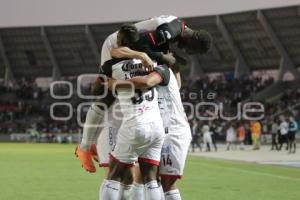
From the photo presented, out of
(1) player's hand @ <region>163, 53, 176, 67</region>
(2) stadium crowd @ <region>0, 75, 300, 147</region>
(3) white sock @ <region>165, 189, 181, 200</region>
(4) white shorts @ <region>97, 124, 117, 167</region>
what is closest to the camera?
(1) player's hand @ <region>163, 53, 176, 67</region>

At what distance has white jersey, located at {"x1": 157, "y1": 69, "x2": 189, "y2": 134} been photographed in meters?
7.83

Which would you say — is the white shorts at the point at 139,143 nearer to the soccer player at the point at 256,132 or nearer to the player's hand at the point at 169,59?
the player's hand at the point at 169,59

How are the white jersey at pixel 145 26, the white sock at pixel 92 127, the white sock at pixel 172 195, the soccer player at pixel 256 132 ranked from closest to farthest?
1. the white jersey at pixel 145 26
2. the white sock at pixel 172 195
3. the white sock at pixel 92 127
4. the soccer player at pixel 256 132

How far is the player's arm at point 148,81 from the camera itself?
23.0 feet

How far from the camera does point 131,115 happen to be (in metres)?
7.16

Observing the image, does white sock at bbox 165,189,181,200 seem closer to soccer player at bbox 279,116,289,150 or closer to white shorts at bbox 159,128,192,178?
white shorts at bbox 159,128,192,178

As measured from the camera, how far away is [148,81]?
23.0ft

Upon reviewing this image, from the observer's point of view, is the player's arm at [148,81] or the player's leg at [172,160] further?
the player's leg at [172,160]

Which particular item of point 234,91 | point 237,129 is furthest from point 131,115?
point 234,91

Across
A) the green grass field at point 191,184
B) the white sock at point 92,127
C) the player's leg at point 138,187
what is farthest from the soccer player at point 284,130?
the player's leg at point 138,187

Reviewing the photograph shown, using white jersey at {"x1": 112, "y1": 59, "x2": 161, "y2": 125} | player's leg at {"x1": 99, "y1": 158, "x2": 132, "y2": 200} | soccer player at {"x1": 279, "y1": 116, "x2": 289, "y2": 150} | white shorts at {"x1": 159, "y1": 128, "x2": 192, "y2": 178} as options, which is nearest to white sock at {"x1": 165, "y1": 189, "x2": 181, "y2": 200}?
white shorts at {"x1": 159, "y1": 128, "x2": 192, "y2": 178}

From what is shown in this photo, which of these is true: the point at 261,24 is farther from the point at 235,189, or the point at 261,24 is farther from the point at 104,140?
the point at 104,140

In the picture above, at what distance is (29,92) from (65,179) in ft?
163

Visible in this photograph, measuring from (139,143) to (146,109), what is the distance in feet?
1.21
